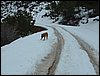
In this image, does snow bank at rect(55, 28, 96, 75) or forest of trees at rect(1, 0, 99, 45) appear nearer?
snow bank at rect(55, 28, 96, 75)

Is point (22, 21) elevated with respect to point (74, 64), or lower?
lower

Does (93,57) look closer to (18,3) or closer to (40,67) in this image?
(40,67)

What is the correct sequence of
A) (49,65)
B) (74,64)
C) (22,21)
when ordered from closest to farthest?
(49,65) → (74,64) → (22,21)

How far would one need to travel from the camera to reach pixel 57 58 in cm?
1561

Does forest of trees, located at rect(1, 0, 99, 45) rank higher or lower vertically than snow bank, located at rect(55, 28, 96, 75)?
lower

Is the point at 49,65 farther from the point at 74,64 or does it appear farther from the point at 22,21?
the point at 22,21

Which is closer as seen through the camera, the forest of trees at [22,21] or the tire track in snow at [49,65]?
the tire track in snow at [49,65]

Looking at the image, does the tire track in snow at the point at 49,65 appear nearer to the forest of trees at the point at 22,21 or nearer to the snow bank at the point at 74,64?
the snow bank at the point at 74,64

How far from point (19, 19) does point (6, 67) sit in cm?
3575

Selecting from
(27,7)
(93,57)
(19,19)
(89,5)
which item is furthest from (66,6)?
(27,7)

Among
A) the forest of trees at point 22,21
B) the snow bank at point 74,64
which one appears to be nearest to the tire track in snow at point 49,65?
the snow bank at point 74,64

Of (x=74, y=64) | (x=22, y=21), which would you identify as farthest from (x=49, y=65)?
(x=22, y=21)

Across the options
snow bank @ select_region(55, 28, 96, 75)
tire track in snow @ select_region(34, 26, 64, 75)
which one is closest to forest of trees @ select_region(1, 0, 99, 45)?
tire track in snow @ select_region(34, 26, 64, 75)

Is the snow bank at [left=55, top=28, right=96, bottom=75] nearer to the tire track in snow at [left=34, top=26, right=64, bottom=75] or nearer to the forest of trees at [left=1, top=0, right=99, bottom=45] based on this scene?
the tire track in snow at [left=34, top=26, right=64, bottom=75]
